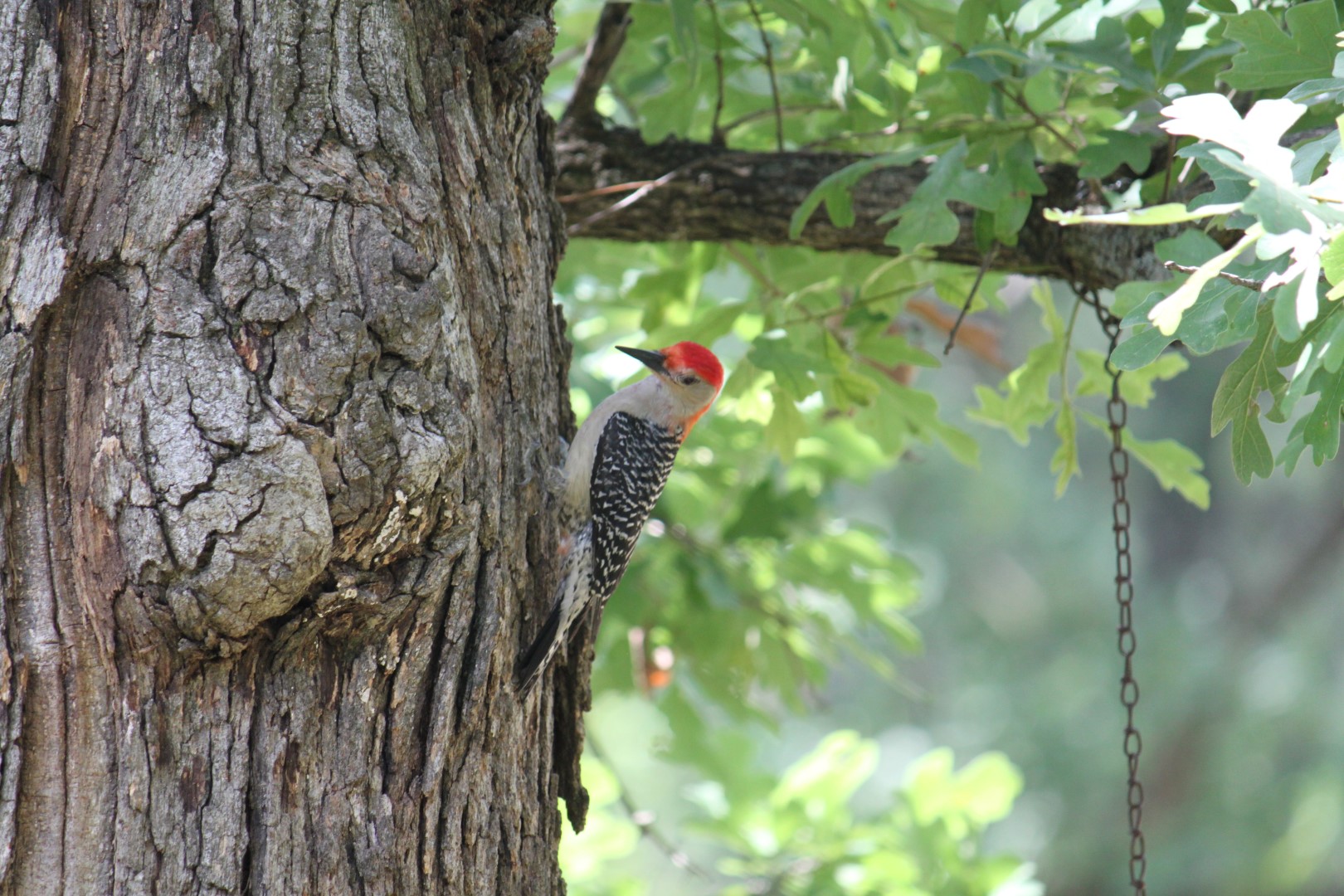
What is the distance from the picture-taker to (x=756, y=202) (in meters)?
3.40

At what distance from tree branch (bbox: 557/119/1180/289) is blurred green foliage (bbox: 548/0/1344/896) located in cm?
10

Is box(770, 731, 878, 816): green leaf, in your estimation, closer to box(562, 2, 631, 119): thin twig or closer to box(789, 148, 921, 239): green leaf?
box(789, 148, 921, 239): green leaf

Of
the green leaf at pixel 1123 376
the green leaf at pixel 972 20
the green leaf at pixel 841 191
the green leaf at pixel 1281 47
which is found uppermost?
the green leaf at pixel 972 20

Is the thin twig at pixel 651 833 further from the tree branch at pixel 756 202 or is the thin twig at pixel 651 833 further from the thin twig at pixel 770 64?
the thin twig at pixel 770 64

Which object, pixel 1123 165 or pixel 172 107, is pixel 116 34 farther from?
pixel 1123 165

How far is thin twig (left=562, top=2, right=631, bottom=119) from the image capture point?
11.3ft

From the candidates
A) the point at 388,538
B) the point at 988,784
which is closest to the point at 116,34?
the point at 388,538

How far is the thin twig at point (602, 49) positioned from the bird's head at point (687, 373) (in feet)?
2.77

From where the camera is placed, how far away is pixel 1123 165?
10.8ft

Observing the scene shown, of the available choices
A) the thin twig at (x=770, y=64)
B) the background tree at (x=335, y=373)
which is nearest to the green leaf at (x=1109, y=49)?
the background tree at (x=335, y=373)

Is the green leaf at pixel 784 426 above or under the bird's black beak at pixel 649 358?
under

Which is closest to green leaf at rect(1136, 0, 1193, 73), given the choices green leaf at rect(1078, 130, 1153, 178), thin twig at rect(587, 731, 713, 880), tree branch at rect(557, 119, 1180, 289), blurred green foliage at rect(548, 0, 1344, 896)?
blurred green foliage at rect(548, 0, 1344, 896)

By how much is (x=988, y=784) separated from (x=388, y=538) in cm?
343

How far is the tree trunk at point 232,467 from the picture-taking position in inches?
70.7
